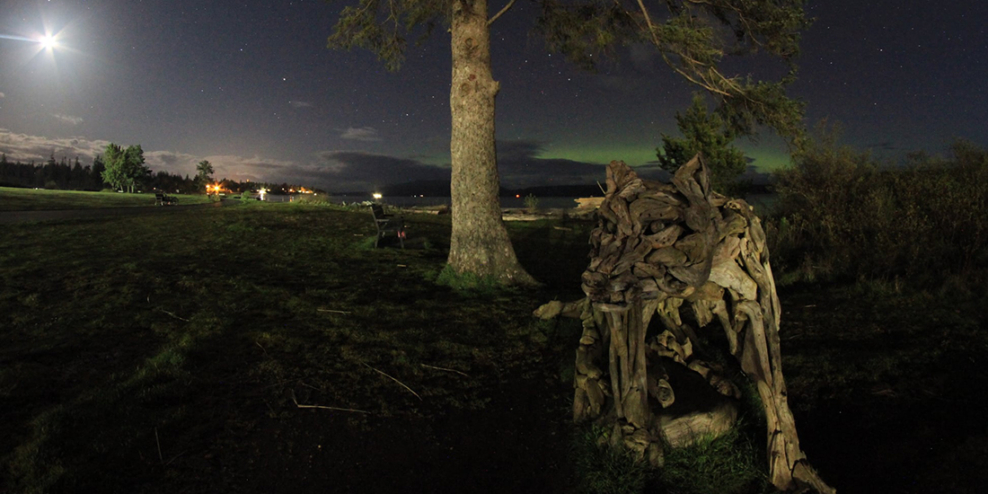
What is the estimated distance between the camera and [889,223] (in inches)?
346

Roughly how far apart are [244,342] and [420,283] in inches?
143

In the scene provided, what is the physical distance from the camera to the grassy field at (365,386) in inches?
126

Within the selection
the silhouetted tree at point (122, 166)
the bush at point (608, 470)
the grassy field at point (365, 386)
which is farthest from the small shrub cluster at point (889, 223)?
the silhouetted tree at point (122, 166)

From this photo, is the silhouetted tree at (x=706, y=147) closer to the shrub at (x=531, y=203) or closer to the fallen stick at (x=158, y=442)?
the shrub at (x=531, y=203)

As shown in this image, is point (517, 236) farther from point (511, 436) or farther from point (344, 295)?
point (511, 436)

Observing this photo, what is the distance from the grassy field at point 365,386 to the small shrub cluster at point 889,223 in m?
1.36

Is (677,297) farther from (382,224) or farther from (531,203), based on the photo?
(531,203)

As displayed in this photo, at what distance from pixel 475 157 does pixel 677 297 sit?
229 inches

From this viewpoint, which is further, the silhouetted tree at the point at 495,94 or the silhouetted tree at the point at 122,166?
the silhouetted tree at the point at 122,166

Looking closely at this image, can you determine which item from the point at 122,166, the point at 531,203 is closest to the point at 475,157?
the point at 531,203

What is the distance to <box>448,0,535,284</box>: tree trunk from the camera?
827 centimetres

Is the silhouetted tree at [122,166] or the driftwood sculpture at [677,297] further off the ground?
the silhouetted tree at [122,166]

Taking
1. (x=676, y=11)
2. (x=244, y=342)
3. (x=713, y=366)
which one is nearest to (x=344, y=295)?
(x=244, y=342)

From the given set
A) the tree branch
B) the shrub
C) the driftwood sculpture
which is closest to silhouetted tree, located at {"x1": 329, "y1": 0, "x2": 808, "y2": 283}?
the tree branch
